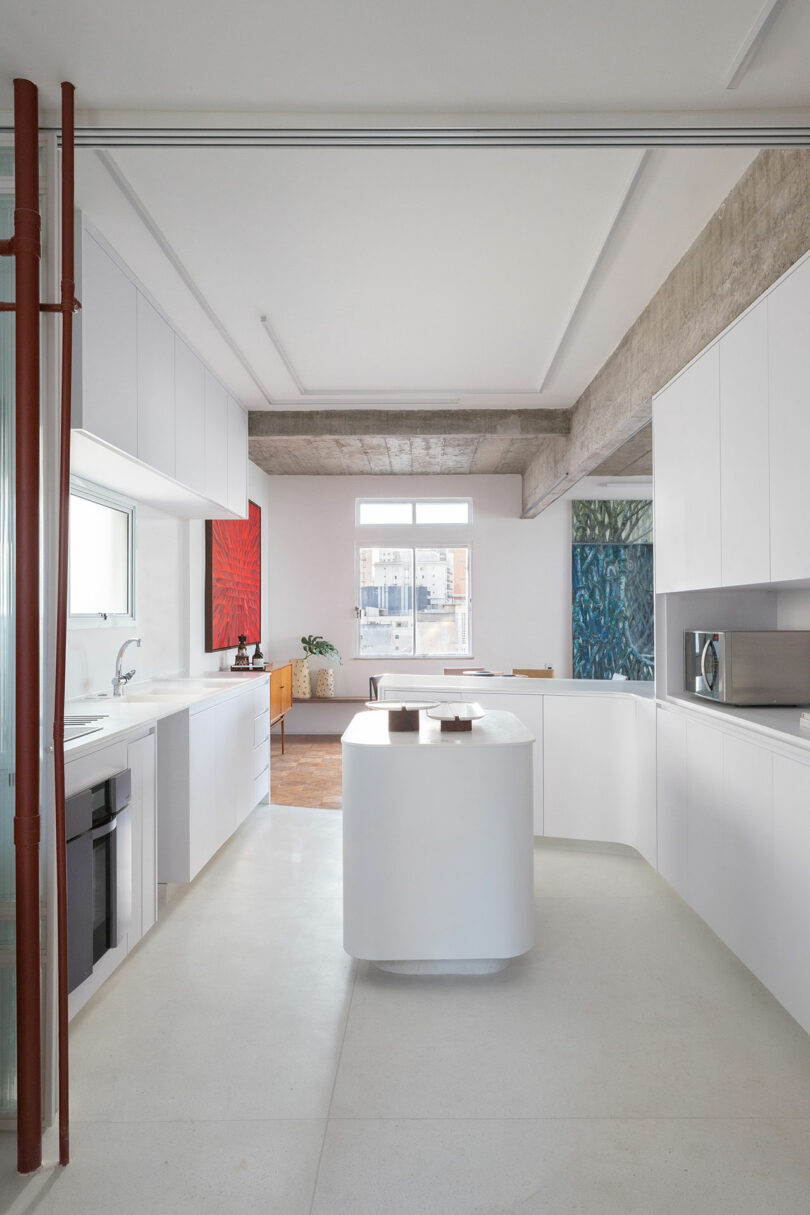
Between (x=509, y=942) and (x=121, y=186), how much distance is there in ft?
9.64

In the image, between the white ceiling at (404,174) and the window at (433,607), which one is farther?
the window at (433,607)

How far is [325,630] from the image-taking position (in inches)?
354

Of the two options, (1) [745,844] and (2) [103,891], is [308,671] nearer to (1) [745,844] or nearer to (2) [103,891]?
(2) [103,891]

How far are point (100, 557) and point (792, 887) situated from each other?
128 inches

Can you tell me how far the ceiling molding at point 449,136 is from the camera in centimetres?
208

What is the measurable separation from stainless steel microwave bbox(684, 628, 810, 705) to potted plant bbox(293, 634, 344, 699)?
595 centimetres

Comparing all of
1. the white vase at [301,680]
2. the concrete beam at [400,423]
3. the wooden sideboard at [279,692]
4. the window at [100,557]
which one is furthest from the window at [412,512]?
the window at [100,557]

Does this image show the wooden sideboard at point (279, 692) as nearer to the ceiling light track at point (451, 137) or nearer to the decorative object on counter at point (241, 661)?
the decorative object on counter at point (241, 661)

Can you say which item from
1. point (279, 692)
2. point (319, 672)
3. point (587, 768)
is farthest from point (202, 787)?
point (319, 672)

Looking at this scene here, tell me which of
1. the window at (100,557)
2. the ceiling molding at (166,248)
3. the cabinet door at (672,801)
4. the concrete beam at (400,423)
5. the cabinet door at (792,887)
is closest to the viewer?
the cabinet door at (792,887)

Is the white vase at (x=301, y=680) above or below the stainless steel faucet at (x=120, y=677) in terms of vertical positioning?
below

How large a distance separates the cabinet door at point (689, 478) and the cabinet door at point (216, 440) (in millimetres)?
2455

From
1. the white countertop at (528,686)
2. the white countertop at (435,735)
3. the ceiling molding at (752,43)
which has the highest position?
the ceiling molding at (752,43)

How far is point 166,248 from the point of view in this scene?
127 inches
